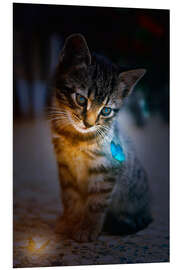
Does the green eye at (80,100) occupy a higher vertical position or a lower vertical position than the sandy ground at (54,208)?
higher

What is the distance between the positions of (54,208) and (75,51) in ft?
3.39

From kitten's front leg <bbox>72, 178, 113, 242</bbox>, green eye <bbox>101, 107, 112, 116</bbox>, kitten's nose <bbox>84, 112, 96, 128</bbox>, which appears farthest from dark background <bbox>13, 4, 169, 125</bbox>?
kitten's front leg <bbox>72, 178, 113, 242</bbox>

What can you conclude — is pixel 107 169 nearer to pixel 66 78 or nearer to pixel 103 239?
pixel 103 239

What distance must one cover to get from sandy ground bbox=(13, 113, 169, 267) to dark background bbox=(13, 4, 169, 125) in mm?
132

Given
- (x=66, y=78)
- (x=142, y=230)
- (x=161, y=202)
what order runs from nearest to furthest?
(x=66, y=78) < (x=142, y=230) < (x=161, y=202)

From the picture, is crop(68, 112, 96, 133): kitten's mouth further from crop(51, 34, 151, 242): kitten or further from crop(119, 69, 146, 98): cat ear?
crop(119, 69, 146, 98): cat ear

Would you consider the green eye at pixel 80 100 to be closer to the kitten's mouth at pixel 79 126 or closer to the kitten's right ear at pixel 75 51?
the kitten's mouth at pixel 79 126

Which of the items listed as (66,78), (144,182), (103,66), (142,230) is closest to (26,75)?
(66,78)

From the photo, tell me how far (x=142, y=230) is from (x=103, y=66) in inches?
40.8

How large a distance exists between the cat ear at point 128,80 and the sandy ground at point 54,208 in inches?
6.8

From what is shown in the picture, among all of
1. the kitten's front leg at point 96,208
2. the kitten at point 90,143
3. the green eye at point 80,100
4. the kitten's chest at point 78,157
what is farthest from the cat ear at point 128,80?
the kitten's front leg at point 96,208

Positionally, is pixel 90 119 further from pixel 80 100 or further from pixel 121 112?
pixel 121 112

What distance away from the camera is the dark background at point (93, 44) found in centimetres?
224

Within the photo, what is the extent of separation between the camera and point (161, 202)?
2.48 m
